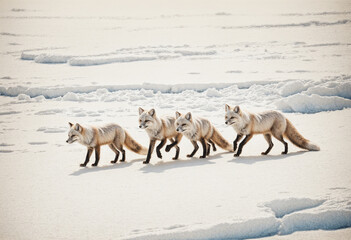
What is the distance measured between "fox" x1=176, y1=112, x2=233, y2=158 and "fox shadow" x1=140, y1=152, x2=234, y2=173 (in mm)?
122

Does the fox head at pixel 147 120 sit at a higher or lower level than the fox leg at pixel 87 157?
higher

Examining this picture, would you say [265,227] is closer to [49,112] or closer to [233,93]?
[233,93]

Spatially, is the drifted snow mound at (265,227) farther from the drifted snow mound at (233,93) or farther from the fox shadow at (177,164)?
the drifted snow mound at (233,93)

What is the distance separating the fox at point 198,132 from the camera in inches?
257

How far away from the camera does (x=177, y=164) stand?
21.4 feet

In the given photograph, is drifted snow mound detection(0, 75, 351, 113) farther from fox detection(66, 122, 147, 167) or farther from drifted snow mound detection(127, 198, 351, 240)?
drifted snow mound detection(127, 198, 351, 240)

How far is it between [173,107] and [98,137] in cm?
328

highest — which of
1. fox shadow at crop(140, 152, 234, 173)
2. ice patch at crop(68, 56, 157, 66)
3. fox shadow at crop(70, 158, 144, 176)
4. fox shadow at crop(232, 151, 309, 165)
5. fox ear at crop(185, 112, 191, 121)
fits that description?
ice patch at crop(68, 56, 157, 66)

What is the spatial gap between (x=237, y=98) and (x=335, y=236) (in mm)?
5657

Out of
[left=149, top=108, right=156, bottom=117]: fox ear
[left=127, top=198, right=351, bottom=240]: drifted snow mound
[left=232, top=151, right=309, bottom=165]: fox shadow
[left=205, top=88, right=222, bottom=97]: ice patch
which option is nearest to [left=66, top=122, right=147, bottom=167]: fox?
[left=149, top=108, right=156, bottom=117]: fox ear

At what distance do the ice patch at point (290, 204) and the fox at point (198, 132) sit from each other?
1965 mm

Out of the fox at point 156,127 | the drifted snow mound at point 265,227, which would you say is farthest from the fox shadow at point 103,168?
the drifted snow mound at point 265,227

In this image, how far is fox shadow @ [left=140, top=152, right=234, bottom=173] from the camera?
6.33 m

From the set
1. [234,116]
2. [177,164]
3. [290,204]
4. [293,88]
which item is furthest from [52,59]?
[290,204]
